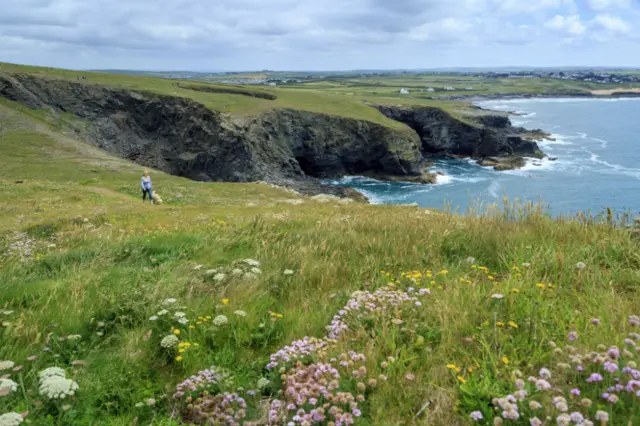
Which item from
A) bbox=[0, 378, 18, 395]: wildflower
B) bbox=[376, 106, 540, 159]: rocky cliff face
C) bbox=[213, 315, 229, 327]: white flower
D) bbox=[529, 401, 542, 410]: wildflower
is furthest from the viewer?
bbox=[376, 106, 540, 159]: rocky cliff face

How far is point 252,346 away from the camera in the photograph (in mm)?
4625

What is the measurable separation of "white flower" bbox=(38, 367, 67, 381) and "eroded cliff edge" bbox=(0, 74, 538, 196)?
5966 cm

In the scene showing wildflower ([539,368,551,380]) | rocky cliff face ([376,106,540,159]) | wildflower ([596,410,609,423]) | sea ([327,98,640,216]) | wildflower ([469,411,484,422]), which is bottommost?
sea ([327,98,640,216])

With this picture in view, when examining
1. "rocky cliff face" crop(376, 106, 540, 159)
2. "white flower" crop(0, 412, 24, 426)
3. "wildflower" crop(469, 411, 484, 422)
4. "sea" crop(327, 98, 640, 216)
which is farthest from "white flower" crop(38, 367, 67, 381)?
"rocky cliff face" crop(376, 106, 540, 159)

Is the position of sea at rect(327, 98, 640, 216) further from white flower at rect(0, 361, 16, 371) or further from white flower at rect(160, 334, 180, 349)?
white flower at rect(0, 361, 16, 371)

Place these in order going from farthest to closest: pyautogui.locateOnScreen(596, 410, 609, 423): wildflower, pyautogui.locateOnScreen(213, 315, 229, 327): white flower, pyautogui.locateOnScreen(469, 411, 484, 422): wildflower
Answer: pyautogui.locateOnScreen(213, 315, 229, 327): white flower < pyautogui.locateOnScreen(469, 411, 484, 422): wildflower < pyautogui.locateOnScreen(596, 410, 609, 423): wildflower

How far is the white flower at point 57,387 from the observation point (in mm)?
3477

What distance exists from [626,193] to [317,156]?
165 ft

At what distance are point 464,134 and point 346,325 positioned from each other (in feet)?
349

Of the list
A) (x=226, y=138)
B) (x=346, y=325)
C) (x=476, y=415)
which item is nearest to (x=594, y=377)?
(x=476, y=415)

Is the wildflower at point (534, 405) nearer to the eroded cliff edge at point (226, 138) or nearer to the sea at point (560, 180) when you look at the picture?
the sea at point (560, 180)

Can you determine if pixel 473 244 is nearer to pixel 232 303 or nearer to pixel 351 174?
pixel 232 303

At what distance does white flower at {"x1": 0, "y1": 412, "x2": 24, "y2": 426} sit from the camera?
120 inches

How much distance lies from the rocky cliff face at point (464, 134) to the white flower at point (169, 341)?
97657mm
